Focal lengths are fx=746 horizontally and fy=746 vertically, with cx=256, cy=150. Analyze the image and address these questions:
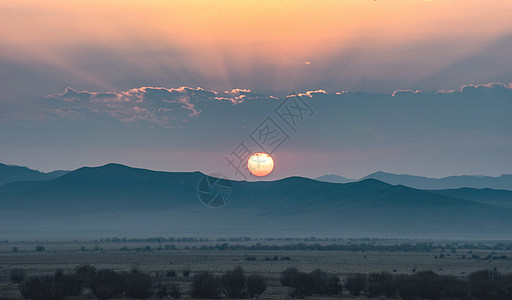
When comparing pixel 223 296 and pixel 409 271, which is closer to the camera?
pixel 223 296

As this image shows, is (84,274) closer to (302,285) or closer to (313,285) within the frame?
(302,285)

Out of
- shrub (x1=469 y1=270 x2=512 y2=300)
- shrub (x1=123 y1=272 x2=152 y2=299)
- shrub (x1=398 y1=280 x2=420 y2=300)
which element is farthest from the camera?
shrub (x1=398 y1=280 x2=420 y2=300)

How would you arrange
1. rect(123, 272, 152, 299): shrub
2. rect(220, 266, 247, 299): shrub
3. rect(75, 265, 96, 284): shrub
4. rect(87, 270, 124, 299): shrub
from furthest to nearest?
rect(75, 265, 96, 284): shrub, rect(220, 266, 247, 299): shrub, rect(123, 272, 152, 299): shrub, rect(87, 270, 124, 299): shrub

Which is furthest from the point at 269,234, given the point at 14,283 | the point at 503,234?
the point at 14,283

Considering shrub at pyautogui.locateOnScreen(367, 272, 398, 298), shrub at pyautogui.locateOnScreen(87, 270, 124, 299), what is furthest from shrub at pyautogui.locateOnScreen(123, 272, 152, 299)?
shrub at pyautogui.locateOnScreen(367, 272, 398, 298)

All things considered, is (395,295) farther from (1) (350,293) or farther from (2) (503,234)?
(2) (503,234)

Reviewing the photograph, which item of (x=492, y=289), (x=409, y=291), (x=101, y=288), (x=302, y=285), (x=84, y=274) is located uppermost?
(x=84, y=274)

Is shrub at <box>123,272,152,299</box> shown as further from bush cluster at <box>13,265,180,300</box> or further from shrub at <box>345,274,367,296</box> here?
shrub at <box>345,274,367,296</box>

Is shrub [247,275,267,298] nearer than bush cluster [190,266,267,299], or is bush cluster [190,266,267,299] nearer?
bush cluster [190,266,267,299]

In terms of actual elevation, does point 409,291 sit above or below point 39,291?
above

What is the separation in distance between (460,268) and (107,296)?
37.1 m

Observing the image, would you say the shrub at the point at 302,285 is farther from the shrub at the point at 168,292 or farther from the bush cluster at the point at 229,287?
the shrub at the point at 168,292

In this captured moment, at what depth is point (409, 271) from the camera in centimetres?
5916

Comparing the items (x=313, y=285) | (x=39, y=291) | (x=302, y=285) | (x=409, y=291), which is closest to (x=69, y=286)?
(x=39, y=291)
